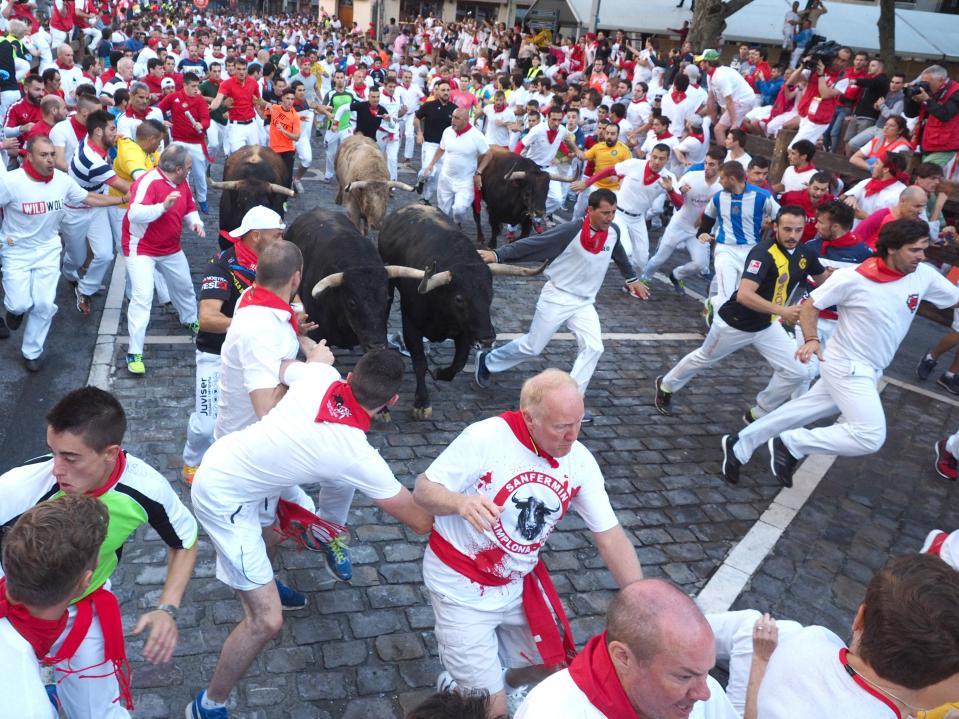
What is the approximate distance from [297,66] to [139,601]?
2204 centimetres

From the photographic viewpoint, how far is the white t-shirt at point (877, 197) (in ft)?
33.4

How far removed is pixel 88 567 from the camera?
8.77ft

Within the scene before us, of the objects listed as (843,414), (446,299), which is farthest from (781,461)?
(446,299)

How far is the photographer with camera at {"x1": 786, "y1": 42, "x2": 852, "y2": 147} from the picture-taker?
1479 centimetres

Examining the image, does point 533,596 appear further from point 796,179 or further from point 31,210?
point 796,179

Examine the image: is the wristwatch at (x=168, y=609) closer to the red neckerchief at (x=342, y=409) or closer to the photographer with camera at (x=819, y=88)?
the red neckerchief at (x=342, y=409)

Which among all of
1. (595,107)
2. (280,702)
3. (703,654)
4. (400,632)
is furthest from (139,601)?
(595,107)

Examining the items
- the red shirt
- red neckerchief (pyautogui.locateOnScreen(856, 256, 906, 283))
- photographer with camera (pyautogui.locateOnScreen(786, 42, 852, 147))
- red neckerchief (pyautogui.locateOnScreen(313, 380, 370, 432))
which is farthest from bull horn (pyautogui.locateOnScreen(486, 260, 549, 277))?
the red shirt

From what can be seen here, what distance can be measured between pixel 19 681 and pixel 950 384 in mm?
10131

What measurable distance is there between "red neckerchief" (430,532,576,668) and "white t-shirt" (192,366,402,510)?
41 cm

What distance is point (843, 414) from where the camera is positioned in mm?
6492

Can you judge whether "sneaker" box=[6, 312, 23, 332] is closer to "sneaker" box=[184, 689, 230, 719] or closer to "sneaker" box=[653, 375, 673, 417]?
"sneaker" box=[184, 689, 230, 719]

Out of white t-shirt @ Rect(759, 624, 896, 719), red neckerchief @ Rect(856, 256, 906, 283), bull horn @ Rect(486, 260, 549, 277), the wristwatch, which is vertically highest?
red neckerchief @ Rect(856, 256, 906, 283)

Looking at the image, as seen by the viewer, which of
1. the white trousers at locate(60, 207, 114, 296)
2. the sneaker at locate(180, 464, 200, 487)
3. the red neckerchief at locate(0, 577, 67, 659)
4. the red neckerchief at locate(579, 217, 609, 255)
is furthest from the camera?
the white trousers at locate(60, 207, 114, 296)
